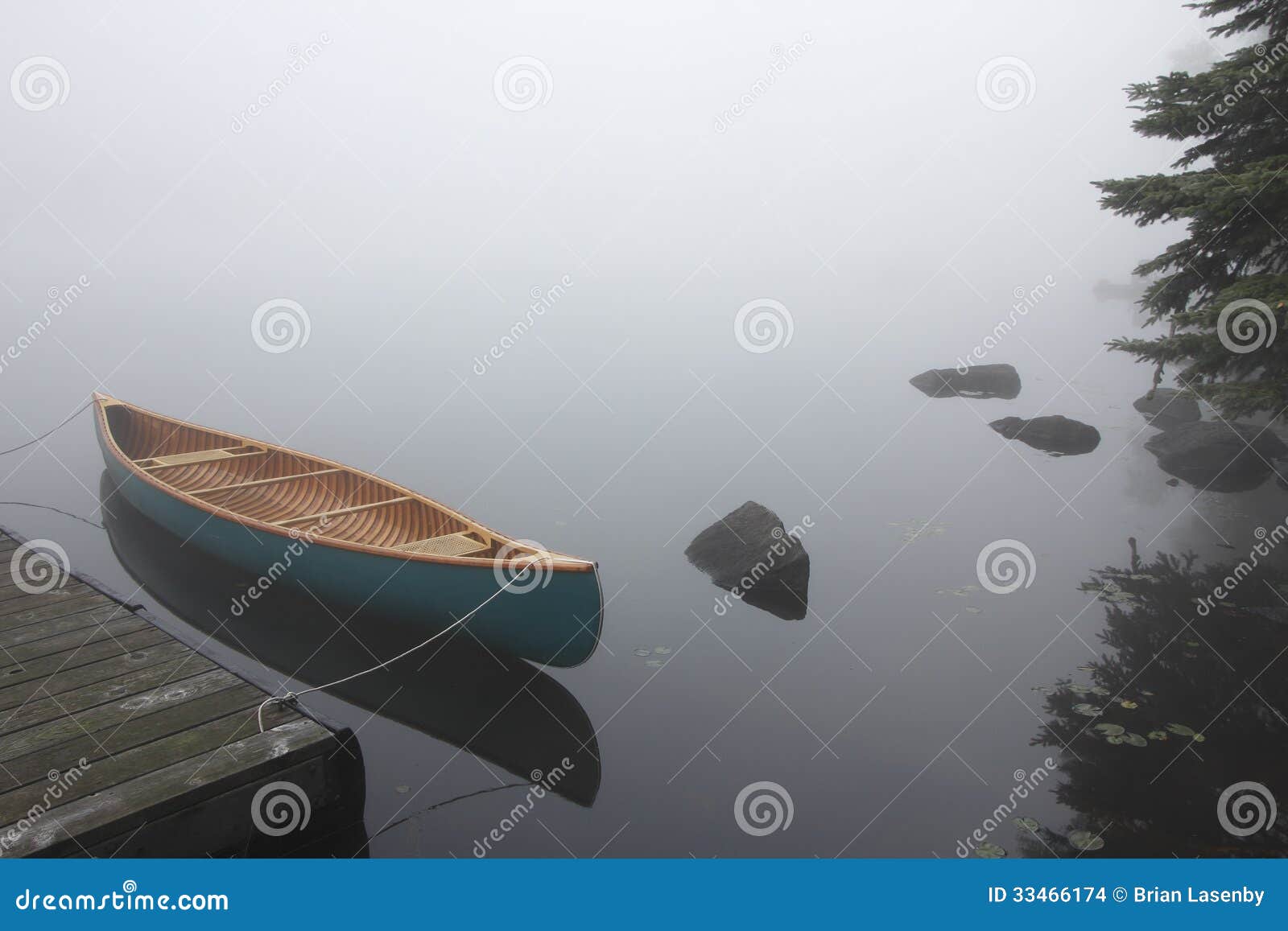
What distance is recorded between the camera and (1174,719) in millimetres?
6520

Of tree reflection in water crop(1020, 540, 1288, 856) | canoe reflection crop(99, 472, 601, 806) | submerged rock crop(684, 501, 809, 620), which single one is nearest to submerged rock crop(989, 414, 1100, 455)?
tree reflection in water crop(1020, 540, 1288, 856)

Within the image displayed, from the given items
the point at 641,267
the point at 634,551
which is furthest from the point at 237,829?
the point at 641,267

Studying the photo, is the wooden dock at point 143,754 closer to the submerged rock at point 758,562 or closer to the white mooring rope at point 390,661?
the white mooring rope at point 390,661

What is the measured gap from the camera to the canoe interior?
26.7 feet

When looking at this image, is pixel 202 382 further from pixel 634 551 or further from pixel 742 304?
pixel 742 304

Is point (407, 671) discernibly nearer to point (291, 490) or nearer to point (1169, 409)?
point (291, 490)

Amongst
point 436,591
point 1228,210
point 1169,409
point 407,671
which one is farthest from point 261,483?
point 1169,409

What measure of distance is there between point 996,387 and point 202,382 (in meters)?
18.5

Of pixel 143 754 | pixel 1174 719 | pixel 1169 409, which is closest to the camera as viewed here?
pixel 143 754

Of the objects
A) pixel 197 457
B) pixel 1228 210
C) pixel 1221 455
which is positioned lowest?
pixel 197 457

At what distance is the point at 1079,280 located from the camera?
1992 inches

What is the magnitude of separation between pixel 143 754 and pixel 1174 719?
707 cm

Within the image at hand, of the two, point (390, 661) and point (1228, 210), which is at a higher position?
point (1228, 210)

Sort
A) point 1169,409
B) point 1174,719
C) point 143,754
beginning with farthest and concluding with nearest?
1. point 1169,409
2. point 1174,719
3. point 143,754
